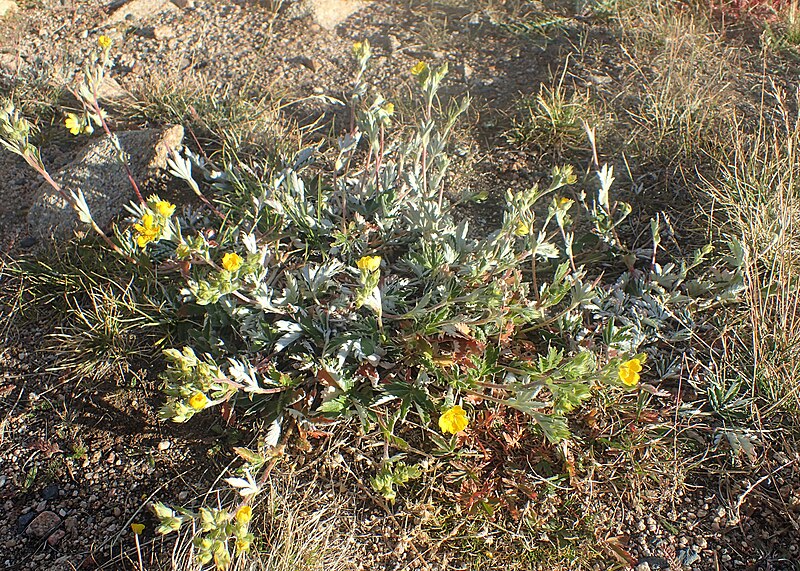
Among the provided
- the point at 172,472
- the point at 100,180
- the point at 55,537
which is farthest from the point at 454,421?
the point at 100,180

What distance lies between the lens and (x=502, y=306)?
2.13 m

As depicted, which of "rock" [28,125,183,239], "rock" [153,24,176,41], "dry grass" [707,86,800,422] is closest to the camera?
"dry grass" [707,86,800,422]

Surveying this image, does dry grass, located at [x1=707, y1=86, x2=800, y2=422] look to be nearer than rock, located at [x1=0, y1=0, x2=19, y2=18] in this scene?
Yes

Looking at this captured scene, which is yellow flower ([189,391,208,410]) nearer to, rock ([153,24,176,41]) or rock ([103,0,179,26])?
rock ([153,24,176,41])

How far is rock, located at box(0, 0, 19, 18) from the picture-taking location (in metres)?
3.96

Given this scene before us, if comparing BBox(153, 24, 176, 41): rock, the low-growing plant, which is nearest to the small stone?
the low-growing plant

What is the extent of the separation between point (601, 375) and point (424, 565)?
31.1 inches

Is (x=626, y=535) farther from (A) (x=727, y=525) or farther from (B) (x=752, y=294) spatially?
(B) (x=752, y=294)

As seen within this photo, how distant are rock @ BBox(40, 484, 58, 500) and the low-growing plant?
0.45 m

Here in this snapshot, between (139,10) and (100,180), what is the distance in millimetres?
1691

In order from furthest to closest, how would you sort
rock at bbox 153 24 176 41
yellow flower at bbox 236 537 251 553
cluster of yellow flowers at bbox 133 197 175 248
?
rock at bbox 153 24 176 41
cluster of yellow flowers at bbox 133 197 175 248
yellow flower at bbox 236 537 251 553

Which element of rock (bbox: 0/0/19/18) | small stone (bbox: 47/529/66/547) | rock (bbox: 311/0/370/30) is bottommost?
small stone (bbox: 47/529/66/547)

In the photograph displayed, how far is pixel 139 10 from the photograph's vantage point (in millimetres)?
4016

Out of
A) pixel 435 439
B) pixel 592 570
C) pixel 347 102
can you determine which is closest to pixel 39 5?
pixel 347 102
